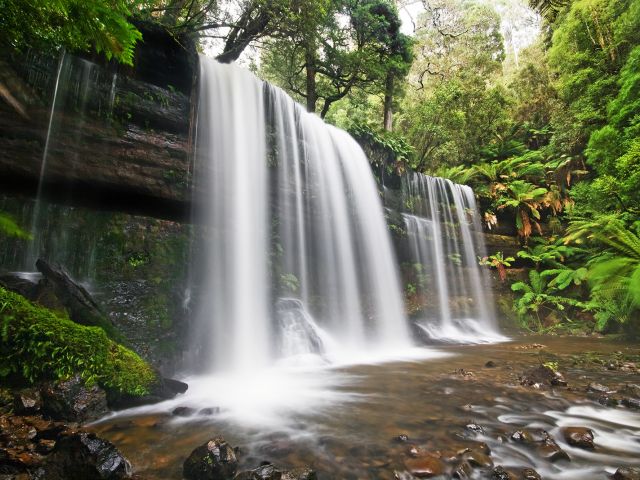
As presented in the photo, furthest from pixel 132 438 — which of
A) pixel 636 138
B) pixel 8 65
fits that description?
pixel 636 138

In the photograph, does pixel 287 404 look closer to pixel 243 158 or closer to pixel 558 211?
pixel 243 158

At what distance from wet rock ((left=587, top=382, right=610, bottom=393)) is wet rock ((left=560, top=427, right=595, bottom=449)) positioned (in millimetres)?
1622

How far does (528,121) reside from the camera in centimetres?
2025

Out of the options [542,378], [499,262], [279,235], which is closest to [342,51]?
[279,235]

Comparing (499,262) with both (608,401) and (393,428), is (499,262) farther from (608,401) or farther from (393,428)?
(393,428)

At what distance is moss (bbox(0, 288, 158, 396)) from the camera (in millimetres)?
2982

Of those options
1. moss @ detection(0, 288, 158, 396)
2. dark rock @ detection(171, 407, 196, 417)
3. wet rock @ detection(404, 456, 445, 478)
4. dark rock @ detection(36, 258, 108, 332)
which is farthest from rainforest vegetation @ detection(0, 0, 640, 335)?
wet rock @ detection(404, 456, 445, 478)

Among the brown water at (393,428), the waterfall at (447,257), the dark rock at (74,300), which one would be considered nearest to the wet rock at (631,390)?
the brown water at (393,428)

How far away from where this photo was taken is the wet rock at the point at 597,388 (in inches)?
156

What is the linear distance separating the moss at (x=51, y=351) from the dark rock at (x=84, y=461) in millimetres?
1297

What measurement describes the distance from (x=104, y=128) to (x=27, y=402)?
508 centimetres

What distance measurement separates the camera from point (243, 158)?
7.92 metres

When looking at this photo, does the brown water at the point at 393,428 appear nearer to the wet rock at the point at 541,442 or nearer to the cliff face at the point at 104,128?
the wet rock at the point at 541,442

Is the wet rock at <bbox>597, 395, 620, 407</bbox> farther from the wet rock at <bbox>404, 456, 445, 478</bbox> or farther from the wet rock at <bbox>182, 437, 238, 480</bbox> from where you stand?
the wet rock at <bbox>182, 437, 238, 480</bbox>
